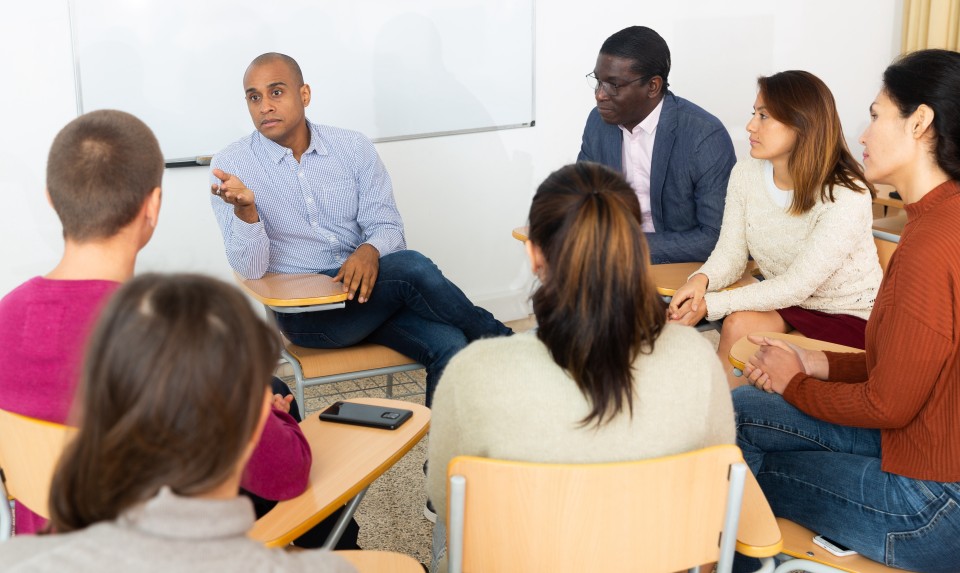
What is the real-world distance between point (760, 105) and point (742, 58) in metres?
2.21

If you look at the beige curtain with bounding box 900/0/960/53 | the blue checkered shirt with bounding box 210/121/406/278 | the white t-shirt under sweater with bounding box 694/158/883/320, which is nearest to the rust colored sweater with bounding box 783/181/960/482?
the white t-shirt under sweater with bounding box 694/158/883/320

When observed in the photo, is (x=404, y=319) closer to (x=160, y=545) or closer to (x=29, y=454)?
(x=29, y=454)

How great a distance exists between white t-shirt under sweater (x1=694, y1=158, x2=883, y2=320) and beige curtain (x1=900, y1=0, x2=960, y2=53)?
2472 millimetres

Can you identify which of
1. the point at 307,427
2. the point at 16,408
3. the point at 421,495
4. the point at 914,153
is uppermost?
the point at 914,153

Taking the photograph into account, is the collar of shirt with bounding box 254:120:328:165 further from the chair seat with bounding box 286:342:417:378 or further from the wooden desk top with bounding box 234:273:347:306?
the chair seat with bounding box 286:342:417:378

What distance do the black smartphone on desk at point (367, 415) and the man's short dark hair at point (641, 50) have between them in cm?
198

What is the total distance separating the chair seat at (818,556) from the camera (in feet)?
5.27

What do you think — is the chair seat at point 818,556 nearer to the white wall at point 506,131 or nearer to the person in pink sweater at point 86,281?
the person in pink sweater at point 86,281

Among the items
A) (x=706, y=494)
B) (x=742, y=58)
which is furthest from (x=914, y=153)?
(x=742, y=58)

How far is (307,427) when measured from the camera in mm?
1771

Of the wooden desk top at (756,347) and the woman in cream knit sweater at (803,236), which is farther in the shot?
the woman in cream knit sweater at (803,236)

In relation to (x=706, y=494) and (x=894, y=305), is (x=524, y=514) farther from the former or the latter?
(x=894, y=305)

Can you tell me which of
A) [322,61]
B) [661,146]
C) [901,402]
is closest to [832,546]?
[901,402]

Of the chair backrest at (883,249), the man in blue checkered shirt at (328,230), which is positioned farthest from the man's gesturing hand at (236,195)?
the chair backrest at (883,249)
